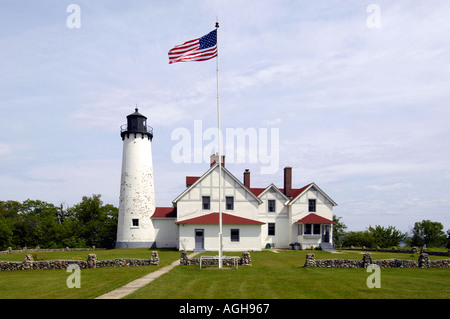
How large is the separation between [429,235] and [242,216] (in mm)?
30483

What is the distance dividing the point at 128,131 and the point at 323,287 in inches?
1282

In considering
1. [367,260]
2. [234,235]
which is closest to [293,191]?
[234,235]

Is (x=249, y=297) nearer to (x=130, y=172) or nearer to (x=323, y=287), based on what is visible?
(x=323, y=287)

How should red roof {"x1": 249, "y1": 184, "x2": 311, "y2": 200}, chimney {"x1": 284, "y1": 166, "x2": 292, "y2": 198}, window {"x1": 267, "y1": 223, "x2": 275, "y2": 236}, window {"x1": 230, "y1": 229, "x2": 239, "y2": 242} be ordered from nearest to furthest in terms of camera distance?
window {"x1": 230, "y1": 229, "x2": 239, "y2": 242} → window {"x1": 267, "y1": 223, "x2": 275, "y2": 236} → red roof {"x1": 249, "y1": 184, "x2": 311, "y2": 200} → chimney {"x1": 284, "y1": 166, "x2": 292, "y2": 198}

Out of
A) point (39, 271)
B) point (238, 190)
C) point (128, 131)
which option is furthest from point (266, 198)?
point (39, 271)

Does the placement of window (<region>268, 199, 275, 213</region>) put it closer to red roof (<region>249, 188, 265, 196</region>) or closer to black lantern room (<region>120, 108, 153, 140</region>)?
red roof (<region>249, 188, 265, 196</region>)

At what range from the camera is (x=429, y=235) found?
51.2 m

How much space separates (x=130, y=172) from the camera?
4166cm

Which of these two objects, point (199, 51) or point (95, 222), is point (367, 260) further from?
point (95, 222)

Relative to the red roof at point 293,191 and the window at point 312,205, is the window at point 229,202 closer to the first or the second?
the red roof at point 293,191

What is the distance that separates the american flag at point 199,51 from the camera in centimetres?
2045

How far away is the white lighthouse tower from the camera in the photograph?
41.2m

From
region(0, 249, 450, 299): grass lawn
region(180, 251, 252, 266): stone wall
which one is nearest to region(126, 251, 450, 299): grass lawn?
region(0, 249, 450, 299): grass lawn

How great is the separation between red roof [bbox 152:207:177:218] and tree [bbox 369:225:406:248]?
2738 centimetres
